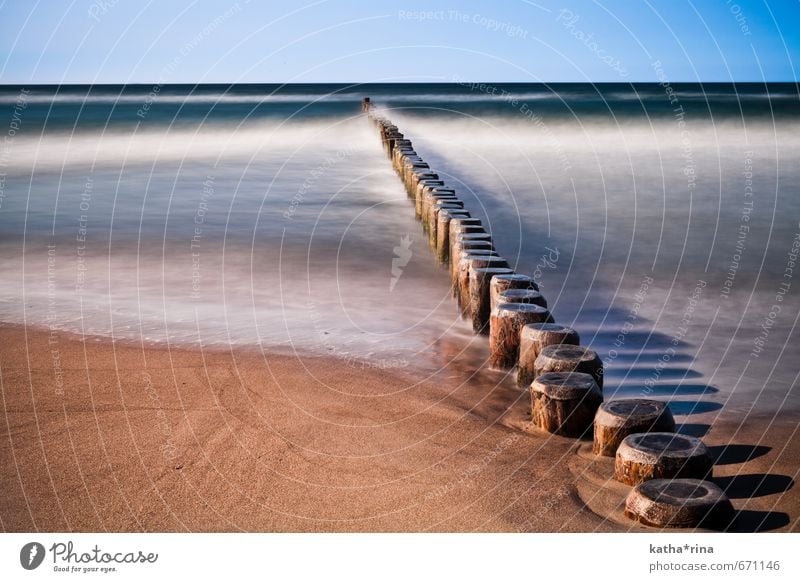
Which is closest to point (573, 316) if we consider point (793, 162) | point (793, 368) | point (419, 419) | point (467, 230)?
point (467, 230)

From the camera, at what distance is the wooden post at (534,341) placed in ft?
14.1

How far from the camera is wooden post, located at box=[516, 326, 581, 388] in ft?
14.1

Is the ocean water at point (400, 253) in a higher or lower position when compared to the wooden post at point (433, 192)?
lower

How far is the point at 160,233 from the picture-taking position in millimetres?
9555

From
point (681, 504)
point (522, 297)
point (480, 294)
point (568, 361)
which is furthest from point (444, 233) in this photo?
point (681, 504)

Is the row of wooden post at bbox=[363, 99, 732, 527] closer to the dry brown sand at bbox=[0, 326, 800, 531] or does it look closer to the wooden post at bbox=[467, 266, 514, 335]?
the wooden post at bbox=[467, 266, 514, 335]

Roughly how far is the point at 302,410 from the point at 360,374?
650 mm

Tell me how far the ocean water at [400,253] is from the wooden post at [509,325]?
0.40m

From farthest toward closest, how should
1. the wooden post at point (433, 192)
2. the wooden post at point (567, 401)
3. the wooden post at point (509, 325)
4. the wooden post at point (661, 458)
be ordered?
the wooden post at point (433, 192)
the wooden post at point (509, 325)
the wooden post at point (567, 401)
the wooden post at point (661, 458)

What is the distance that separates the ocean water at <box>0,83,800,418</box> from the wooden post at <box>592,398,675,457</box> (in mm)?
1096

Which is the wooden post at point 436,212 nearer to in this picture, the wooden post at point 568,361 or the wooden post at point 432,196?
the wooden post at point 432,196

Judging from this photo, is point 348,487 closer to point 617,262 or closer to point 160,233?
point 617,262

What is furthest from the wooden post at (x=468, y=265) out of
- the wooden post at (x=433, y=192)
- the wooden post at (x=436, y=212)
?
the wooden post at (x=433, y=192)

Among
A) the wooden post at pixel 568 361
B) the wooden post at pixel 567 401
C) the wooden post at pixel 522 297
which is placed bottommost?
the wooden post at pixel 567 401
